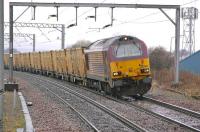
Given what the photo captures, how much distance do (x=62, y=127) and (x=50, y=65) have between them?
36266 mm

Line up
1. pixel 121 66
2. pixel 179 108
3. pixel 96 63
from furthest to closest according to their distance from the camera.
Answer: pixel 96 63
pixel 121 66
pixel 179 108

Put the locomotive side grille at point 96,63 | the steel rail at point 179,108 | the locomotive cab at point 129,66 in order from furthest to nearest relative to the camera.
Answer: the locomotive side grille at point 96,63 < the locomotive cab at point 129,66 < the steel rail at point 179,108

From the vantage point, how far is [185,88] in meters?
26.7

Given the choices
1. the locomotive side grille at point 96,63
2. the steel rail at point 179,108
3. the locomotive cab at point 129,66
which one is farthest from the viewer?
the locomotive side grille at point 96,63

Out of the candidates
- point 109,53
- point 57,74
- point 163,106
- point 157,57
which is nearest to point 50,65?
point 57,74

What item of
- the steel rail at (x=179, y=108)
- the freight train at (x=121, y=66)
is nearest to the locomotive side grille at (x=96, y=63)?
the freight train at (x=121, y=66)

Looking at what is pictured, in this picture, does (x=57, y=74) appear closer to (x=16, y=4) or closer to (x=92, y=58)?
(x=16, y=4)

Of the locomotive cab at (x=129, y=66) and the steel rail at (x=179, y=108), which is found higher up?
the locomotive cab at (x=129, y=66)

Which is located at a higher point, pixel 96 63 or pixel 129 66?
pixel 96 63

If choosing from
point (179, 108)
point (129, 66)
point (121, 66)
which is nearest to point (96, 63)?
point (121, 66)

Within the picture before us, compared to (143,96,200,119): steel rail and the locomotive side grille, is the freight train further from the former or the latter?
(143,96,200,119): steel rail

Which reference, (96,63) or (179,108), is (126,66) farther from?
(179,108)

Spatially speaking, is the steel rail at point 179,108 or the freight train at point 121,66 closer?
the steel rail at point 179,108

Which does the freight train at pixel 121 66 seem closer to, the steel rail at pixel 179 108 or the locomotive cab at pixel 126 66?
the locomotive cab at pixel 126 66
